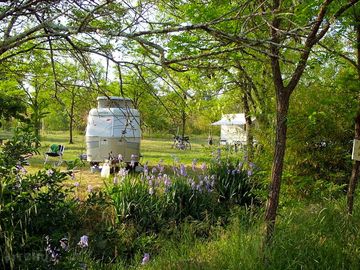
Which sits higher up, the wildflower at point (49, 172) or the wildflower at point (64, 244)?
the wildflower at point (49, 172)

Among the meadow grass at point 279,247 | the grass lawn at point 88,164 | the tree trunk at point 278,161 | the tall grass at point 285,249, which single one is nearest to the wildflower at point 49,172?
the grass lawn at point 88,164

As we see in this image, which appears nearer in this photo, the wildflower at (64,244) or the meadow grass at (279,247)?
the wildflower at (64,244)

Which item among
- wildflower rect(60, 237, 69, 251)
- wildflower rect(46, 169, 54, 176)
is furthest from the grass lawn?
wildflower rect(60, 237, 69, 251)

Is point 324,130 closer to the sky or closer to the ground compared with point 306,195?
closer to the sky

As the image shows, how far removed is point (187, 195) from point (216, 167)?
1.39 meters

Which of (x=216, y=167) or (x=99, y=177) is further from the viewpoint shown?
(x=99, y=177)

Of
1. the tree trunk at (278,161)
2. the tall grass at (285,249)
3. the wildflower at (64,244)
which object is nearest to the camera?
the wildflower at (64,244)

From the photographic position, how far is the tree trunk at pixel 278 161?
3.28 m

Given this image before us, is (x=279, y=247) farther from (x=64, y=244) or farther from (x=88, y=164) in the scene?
(x=88, y=164)

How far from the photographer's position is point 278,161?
328 centimetres

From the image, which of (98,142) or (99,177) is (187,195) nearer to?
(99,177)

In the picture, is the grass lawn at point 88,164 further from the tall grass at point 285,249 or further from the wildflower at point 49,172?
the tall grass at point 285,249

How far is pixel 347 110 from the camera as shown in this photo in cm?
441

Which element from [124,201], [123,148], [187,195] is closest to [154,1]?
[124,201]
